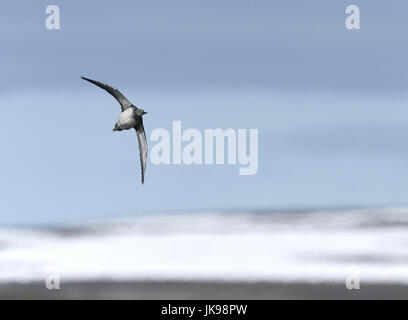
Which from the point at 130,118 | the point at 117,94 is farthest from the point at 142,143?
the point at 117,94

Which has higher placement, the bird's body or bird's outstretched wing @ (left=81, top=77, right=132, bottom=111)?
bird's outstretched wing @ (left=81, top=77, right=132, bottom=111)

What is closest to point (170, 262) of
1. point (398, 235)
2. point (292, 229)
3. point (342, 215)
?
point (292, 229)

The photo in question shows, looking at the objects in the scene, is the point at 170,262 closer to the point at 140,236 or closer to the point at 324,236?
the point at 140,236

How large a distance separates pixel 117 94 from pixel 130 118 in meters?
0.45

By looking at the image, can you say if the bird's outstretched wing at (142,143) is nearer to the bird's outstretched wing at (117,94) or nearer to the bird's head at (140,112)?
the bird's head at (140,112)

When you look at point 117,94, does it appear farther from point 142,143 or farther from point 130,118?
point 142,143

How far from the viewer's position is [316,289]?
36.3 ft

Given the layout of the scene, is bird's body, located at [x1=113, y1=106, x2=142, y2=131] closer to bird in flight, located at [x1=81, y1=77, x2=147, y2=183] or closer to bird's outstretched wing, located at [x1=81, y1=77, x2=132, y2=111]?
bird in flight, located at [x1=81, y1=77, x2=147, y2=183]

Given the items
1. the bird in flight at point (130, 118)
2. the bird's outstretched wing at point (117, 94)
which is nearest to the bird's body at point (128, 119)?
the bird in flight at point (130, 118)

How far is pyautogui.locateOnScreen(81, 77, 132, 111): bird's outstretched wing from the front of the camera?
10.8 meters

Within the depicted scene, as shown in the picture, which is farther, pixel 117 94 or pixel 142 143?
pixel 117 94

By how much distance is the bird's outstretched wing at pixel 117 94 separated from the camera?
425 inches

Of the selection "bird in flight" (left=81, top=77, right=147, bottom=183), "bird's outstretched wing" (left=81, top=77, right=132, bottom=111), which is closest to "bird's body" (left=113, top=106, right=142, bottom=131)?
"bird in flight" (left=81, top=77, right=147, bottom=183)

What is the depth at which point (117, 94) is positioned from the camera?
10898 millimetres
